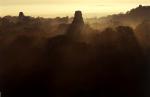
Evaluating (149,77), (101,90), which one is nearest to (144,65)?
(149,77)

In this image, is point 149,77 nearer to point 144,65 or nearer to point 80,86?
point 144,65

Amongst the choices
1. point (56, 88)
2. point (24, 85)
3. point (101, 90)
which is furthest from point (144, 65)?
point (24, 85)

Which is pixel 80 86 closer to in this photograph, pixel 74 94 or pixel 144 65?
pixel 74 94

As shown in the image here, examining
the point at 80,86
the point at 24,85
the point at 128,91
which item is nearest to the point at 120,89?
the point at 128,91

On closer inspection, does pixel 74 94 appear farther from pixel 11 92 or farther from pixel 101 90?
Result: pixel 11 92

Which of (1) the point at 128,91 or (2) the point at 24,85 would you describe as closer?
(1) the point at 128,91

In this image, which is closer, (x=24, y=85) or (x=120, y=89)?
(x=120, y=89)

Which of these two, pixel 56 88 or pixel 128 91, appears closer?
pixel 128 91
